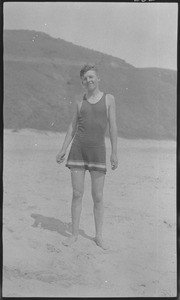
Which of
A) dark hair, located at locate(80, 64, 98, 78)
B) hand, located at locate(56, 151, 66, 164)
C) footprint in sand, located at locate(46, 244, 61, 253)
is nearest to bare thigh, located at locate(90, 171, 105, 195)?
hand, located at locate(56, 151, 66, 164)

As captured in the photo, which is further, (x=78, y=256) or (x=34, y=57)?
(x=34, y=57)

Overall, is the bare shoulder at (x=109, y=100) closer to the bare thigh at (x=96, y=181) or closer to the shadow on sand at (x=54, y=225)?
the bare thigh at (x=96, y=181)

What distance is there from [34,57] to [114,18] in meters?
0.53

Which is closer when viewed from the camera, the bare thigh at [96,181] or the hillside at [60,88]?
the bare thigh at [96,181]

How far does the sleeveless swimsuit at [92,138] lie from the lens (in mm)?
2945

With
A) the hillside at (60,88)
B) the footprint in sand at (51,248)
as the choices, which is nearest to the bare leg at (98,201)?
the footprint in sand at (51,248)

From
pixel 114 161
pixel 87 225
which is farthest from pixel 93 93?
pixel 87 225

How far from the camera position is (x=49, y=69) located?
3.14 meters

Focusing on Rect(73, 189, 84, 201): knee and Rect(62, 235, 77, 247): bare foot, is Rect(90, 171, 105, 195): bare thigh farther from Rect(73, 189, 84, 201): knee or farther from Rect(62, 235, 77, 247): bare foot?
Rect(62, 235, 77, 247): bare foot

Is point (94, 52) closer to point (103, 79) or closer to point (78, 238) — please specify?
point (103, 79)

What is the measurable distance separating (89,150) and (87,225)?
45 centimetres

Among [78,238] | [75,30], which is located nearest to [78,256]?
[78,238]

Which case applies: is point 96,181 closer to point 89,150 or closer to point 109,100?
point 89,150

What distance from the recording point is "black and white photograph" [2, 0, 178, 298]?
297cm
